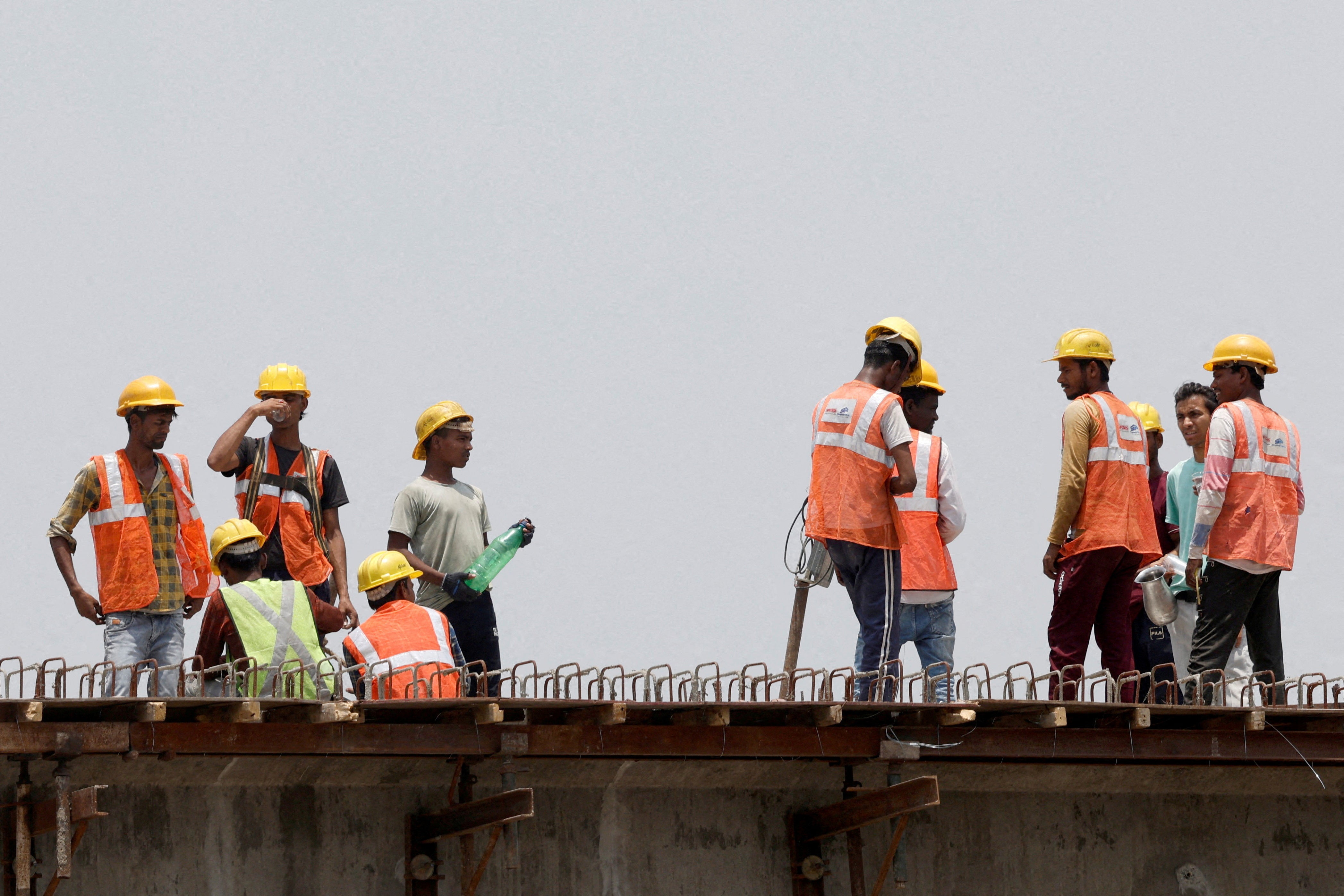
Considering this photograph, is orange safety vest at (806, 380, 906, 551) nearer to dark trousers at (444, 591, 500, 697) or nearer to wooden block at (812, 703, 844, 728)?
wooden block at (812, 703, 844, 728)

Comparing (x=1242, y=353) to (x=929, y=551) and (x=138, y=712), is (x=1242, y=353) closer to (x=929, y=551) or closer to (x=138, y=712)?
(x=929, y=551)

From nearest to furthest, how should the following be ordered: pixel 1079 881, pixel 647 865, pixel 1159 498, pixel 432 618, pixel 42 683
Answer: pixel 42 683 → pixel 432 618 → pixel 647 865 → pixel 1079 881 → pixel 1159 498

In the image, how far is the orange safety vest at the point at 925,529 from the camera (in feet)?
35.1

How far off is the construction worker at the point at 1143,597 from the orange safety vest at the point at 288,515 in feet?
15.9

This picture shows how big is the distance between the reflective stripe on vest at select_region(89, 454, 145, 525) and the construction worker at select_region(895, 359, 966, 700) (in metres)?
4.08

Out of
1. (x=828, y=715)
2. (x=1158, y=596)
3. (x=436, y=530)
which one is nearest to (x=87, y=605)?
(x=436, y=530)

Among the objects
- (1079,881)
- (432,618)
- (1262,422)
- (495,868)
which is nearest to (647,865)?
(495,868)

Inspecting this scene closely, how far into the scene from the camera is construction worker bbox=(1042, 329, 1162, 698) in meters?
10.7

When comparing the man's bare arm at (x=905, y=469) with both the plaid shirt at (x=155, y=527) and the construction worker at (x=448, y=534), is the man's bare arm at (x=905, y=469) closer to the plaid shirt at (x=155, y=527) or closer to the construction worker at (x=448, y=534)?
the construction worker at (x=448, y=534)

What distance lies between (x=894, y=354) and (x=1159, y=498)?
2656mm

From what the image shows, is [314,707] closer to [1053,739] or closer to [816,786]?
[816,786]

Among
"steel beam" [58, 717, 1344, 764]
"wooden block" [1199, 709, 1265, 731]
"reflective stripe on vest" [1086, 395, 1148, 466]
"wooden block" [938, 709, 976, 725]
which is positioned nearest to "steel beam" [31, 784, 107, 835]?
"steel beam" [58, 717, 1344, 764]

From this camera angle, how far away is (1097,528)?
35.1 ft

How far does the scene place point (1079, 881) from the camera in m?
11.2
